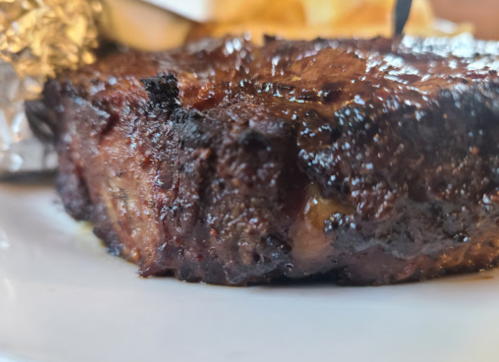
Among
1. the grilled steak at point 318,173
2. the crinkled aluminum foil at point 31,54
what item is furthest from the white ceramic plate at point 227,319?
the crinkled aluminum foil at point 31,54

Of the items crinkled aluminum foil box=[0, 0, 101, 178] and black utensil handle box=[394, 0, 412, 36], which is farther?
black utensil handle box=[394, 0, 412, 36]

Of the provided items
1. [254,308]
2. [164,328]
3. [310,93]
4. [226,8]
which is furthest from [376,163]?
[226,8]

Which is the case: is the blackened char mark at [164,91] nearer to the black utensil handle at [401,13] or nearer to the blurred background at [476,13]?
the black utensil handle at [401,13]

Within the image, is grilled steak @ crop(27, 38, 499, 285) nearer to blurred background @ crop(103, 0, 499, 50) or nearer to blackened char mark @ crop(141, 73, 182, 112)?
blackened char mark @ crop(141, 73, 182, 112)

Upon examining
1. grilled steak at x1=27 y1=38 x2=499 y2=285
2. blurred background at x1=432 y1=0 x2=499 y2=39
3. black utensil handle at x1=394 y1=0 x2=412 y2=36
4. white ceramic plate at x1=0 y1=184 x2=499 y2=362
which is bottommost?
white ceramic plate at x1=0 y1=184 x2=499 y2=362

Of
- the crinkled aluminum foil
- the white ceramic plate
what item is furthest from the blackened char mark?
the crinkled aluminum foil
